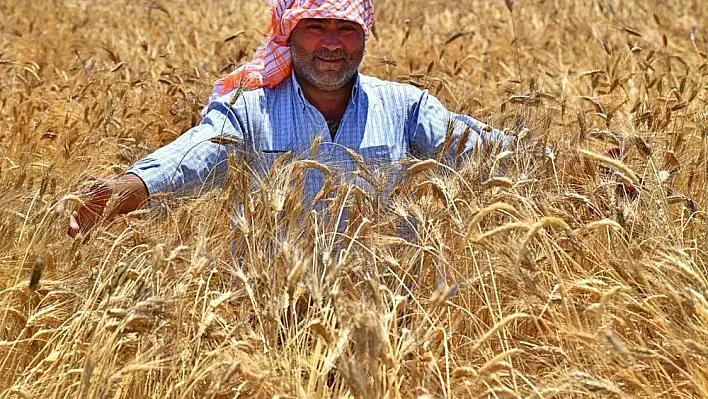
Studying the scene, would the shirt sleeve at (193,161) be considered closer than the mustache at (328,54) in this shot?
Yes

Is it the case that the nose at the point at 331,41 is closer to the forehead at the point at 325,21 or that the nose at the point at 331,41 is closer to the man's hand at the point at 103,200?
the forehead at the point at 325,21

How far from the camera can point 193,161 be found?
2922 mm

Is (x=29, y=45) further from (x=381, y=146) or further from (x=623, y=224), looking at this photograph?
(x=623, y=224)

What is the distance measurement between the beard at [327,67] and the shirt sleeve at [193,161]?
1.21 feet

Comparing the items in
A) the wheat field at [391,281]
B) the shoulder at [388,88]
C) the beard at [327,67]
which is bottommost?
the wheat field at [391,281]

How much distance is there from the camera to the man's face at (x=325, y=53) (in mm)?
3328

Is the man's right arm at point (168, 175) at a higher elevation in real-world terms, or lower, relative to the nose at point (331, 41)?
lower

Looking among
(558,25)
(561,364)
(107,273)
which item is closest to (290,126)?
(107,273)

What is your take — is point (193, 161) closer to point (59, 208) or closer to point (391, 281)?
point (59, 208)

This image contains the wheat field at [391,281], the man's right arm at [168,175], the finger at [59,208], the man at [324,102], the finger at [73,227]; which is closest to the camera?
the wheat field at [391,281]

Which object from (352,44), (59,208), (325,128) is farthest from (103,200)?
(352,44)

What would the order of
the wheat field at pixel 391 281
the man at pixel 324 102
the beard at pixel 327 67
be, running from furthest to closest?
the beard at pixel 327 67 → the man at pixel 324 102 → the wheat field at pixel 391 281

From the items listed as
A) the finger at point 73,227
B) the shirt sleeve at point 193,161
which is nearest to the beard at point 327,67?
the shirt sleeve at point 193,161

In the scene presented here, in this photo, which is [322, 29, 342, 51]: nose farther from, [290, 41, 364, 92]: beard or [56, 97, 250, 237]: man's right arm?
[56, 97, 250, 237]: man's right arm
